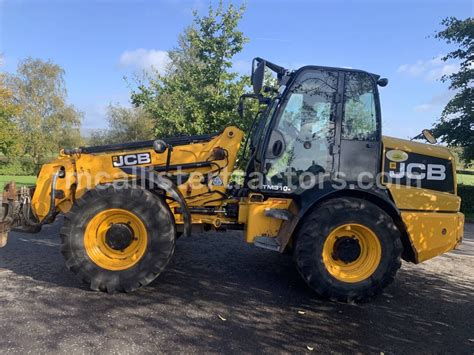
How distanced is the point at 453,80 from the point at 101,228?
565 inches

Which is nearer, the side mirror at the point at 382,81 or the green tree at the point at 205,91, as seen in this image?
the side mirror at the point at 382,81

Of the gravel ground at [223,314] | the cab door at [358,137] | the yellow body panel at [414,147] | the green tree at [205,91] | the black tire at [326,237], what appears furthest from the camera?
the green tree at [205,91]

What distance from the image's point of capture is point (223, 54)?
13.2 meters

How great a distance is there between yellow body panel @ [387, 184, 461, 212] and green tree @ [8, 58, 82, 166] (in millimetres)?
37500

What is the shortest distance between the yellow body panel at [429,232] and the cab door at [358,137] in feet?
2.27

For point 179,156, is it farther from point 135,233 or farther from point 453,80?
point 453,80

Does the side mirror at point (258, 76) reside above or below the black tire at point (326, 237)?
above

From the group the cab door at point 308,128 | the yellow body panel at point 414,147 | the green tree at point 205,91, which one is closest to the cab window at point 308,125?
the cab door at point 308,128

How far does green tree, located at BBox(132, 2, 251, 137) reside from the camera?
12.4 m

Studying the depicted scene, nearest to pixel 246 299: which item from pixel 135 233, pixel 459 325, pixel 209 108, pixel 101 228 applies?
pixel 135 233

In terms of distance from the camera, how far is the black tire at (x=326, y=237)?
4441mm

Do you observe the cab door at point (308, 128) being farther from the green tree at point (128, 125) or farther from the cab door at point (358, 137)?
the green tree at point (128, 125)

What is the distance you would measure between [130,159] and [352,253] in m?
3.01

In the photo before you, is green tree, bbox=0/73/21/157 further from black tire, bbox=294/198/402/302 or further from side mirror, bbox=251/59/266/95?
black tire, bbox=294/198/402/302
